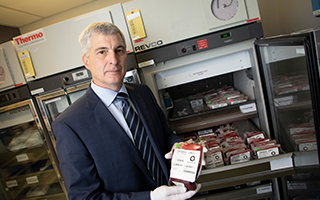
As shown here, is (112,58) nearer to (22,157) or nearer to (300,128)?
(300,128)

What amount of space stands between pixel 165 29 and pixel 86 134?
1290 mm

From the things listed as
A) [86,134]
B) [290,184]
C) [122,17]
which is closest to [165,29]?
[122,17]

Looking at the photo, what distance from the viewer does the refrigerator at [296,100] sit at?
3.43 feet

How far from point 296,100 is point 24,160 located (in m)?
3.37

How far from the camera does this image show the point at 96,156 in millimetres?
1085

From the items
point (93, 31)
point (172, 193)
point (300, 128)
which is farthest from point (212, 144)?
point (93, 31)

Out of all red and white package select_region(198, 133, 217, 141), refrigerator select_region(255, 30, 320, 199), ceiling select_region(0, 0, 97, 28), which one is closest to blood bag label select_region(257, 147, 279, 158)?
refrigerator select_region(255, 30, 320, 199)

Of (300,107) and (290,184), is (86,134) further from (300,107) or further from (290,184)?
(290,184)

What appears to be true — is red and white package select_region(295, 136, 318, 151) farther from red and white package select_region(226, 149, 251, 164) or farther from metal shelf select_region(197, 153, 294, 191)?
red and white package select_region(226, 149, 251, 164)

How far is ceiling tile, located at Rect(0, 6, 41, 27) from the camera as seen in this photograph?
2600 mm

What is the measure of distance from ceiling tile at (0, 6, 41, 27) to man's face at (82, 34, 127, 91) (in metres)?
2.29

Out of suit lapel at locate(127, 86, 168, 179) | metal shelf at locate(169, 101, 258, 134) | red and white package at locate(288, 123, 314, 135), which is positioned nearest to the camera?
suit lapel at locate(127, 86, 168, 179)

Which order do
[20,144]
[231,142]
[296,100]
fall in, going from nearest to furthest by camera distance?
[296,100] < [231,142] < [20,144]

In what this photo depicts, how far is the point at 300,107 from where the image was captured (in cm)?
142
